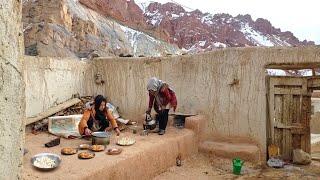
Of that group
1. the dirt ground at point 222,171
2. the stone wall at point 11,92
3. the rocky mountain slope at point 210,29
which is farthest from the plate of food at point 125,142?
the rocky mountain slope at point 210,29

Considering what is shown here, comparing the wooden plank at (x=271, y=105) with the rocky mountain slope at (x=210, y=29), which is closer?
the wooden plank at (x=271, y=105)

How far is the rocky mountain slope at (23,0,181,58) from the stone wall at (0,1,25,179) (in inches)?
714

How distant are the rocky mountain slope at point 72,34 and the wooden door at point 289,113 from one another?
14846mm

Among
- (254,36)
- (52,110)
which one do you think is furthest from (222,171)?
(254,36)

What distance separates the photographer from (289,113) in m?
7.34

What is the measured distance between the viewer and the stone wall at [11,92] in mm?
1663

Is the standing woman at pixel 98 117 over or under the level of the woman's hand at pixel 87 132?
over

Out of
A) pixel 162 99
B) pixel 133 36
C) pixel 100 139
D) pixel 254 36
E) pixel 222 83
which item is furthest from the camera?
pixel 254 36

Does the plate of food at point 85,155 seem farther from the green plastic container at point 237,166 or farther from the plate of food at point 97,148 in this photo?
the green plastic container at point 237,166

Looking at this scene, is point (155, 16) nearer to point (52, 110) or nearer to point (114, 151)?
point (52, 110)

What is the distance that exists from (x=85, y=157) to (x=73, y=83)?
13.7 ft

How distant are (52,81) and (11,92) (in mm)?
6511

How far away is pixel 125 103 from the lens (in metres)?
8.70

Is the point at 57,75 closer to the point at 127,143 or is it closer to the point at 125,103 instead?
the point at 125,103
